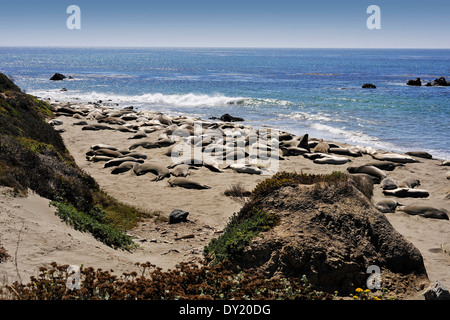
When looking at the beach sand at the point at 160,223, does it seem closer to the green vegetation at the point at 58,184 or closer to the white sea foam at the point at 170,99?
the green vegetation at the point at 58,184

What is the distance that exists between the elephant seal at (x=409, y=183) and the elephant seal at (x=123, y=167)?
30.8 ft

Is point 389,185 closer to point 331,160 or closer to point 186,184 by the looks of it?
point 331,160

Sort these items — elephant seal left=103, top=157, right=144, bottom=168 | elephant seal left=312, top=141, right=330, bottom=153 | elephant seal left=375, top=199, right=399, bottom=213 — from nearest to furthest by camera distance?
elephant seal left=375, top=199, right=399, bottom=213, elephant seal left=103, top=157, right=144, bottom=168, elephant seal left=312, top=141, right=330, bottom=153

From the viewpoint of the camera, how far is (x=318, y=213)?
621 centimetres

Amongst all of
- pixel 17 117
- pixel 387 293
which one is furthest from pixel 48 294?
pixel 17 117

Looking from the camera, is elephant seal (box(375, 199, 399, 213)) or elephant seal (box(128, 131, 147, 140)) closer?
elephant seal (box(375, 199, 399, 213))

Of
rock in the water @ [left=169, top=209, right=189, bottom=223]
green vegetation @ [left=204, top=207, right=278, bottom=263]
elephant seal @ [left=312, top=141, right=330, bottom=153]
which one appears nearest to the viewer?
green vegetation @ [left=204, top=207, right=278, bottom=263]

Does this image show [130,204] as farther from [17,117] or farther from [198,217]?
[17,117]

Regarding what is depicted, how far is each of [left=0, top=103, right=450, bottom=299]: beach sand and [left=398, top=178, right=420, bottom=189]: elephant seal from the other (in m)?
0.25

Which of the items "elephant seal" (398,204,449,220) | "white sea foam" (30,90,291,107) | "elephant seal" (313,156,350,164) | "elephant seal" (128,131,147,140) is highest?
"white sea foam" (30,90,291,107)

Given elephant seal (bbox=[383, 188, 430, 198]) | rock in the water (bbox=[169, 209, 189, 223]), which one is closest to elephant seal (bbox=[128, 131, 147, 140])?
rock in the water (bbox=[169, 209, 189, 223])

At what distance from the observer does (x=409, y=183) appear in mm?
12898

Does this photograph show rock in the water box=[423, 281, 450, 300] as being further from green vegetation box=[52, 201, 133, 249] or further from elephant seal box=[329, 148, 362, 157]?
elephant seal box=[329, 148, 362, 157]

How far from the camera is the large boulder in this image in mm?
5648
